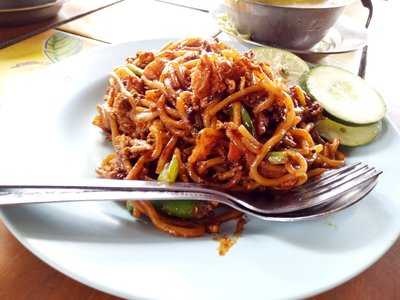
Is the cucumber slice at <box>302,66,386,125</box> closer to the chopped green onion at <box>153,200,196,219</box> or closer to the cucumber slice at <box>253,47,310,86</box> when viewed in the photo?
the cucumber slice at <box>253,47,310,86</box>

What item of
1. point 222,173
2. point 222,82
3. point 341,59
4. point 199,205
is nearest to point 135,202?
point 199,205

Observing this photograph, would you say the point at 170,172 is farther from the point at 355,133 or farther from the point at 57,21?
the point at 57,21

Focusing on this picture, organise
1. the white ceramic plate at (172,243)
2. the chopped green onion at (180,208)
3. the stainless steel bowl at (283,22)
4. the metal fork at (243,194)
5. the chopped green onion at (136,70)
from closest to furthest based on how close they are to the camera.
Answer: the white ceramic plate at (172,243), the metal fork at (243,194), the chopped green onion at (180,208), the chopped green onion at (136,70), the stainless steel bowl at (283,22)

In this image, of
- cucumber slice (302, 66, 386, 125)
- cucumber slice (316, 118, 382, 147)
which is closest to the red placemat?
cucumber slice (302, 66, 386, 125)

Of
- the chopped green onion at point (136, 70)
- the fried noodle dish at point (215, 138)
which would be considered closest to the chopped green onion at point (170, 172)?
the fried noodle dish at point (215, 138)

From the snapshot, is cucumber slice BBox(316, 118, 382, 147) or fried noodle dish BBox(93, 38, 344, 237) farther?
cucumber slice BBox(316, 118, 382, 147)

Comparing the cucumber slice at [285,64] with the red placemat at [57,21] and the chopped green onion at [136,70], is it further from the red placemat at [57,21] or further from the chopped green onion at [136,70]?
the red placemat at [57,21]

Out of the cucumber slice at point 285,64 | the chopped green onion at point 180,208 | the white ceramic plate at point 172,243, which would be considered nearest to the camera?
the white ceramic plate at point 172,243
